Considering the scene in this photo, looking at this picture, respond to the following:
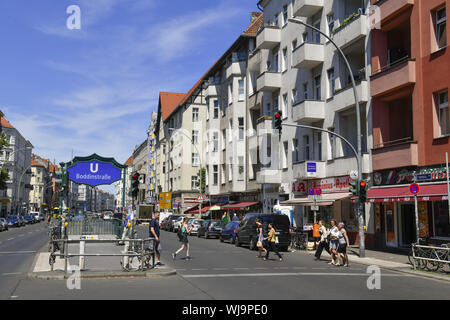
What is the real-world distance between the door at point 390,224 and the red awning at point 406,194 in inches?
48.4

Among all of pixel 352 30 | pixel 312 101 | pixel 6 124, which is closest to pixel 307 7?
pixel 352 30

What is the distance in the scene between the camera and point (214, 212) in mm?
50719

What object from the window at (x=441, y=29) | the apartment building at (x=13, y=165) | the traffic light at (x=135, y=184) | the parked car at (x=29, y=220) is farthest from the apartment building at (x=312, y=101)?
the apartment building at (x=13, y=165)

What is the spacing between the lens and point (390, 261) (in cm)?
1830

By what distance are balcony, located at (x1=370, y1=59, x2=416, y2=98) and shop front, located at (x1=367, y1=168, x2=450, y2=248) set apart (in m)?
3.85

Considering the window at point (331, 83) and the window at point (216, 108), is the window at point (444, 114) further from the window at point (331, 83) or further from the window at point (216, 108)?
the window at point (216, 108)

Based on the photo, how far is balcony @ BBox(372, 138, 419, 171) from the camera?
20.4 meters

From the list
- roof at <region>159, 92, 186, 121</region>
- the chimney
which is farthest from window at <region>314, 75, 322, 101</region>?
roof at <region>159, 92, 186, 121</region>

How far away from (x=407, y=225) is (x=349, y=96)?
7.57 metres

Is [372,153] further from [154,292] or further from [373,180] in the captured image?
[154,292]

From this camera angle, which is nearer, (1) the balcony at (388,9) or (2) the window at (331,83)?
(1) the balcony at (388,9)

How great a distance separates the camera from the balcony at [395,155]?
20406 mm

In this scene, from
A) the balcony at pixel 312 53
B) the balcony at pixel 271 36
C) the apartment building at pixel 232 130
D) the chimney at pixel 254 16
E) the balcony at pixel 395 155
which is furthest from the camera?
the chimney at pixel 254 16
